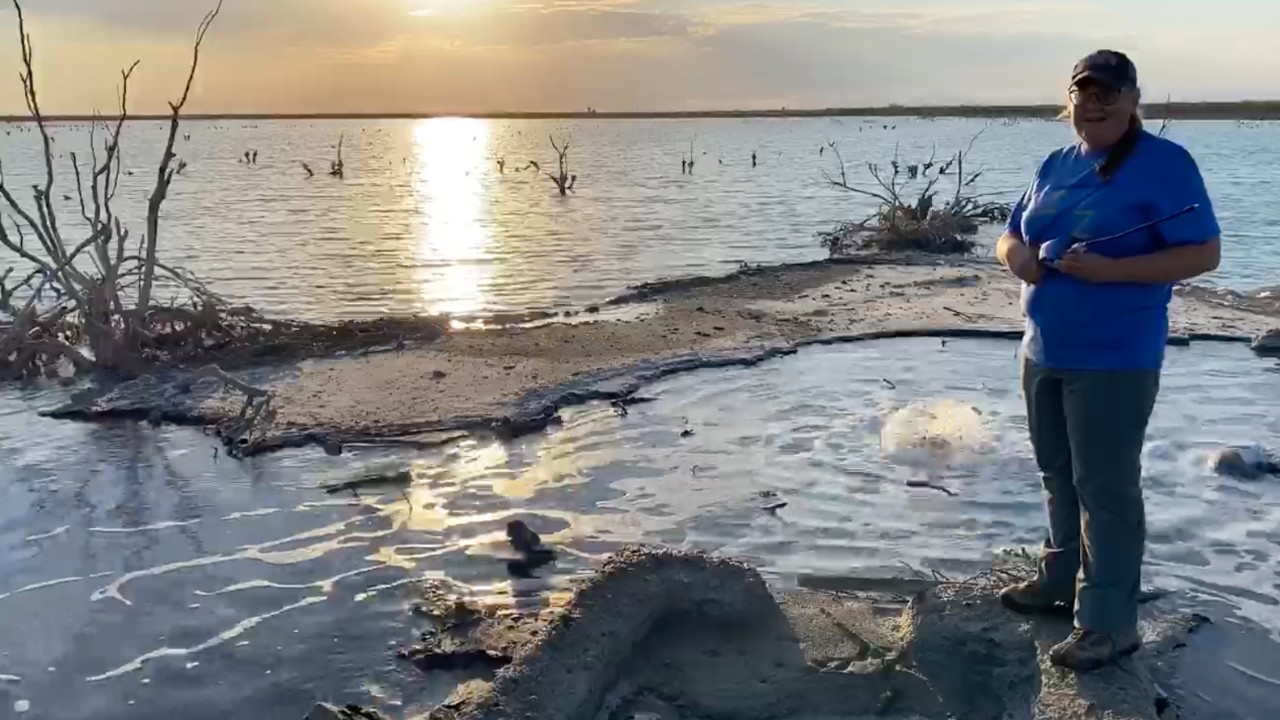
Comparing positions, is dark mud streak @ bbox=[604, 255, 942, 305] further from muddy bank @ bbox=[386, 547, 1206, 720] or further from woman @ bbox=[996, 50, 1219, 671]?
woman @ bbox=[996, 50, 1219, 671]

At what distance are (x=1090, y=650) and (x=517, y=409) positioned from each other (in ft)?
14.9

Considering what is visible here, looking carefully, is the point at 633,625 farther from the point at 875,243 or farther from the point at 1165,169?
the point at 875,243

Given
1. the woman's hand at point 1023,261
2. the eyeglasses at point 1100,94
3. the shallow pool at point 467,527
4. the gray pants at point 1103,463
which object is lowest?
the shallow pool at point 467,527

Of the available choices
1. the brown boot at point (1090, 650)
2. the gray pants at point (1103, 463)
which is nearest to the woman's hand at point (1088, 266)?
the gray pants at point (1103, 463)

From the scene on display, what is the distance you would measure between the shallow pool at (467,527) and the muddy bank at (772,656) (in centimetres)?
37

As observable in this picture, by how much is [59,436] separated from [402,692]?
4.45 metres

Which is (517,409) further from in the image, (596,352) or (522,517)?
(596,352)

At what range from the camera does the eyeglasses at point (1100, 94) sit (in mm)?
3293

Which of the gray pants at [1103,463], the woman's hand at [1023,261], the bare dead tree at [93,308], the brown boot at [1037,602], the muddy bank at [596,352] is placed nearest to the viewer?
the gray pants at [1103,463]

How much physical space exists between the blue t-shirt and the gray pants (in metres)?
0.07

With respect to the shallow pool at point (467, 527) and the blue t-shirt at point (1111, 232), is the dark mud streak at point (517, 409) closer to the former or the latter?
the shallow pool at point (467, 527)

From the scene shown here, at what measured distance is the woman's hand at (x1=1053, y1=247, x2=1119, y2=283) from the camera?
328cm

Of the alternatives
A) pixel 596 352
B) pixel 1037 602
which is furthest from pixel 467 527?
pixel 596 352

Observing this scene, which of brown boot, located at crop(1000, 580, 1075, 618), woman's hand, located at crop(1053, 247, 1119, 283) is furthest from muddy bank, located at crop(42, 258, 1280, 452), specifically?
woman's hand, located at crop(1053, 247, 1119, 283)
